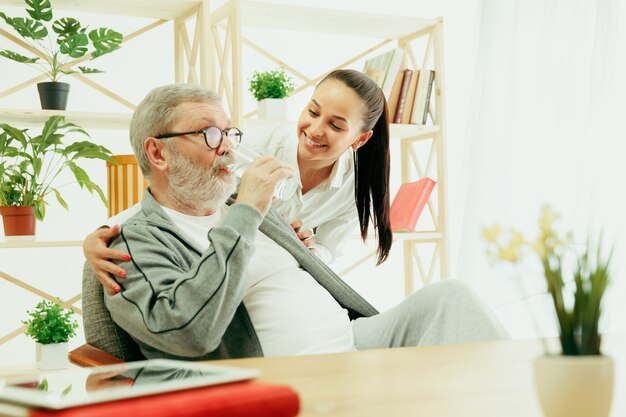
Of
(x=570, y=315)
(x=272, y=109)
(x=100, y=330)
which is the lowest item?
(x=100, y=330)

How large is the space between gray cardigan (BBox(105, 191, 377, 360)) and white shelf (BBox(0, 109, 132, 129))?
1230 millimetres

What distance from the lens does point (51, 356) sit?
2.48 meters

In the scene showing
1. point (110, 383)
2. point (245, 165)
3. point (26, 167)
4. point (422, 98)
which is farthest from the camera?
point (422, 98)

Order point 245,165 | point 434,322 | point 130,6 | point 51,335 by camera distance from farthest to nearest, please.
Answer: point 130,6, point 51,335, point 245,165, point 434,322

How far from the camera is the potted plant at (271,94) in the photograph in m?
2.97

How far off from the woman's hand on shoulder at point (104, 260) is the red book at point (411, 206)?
74.1 inches

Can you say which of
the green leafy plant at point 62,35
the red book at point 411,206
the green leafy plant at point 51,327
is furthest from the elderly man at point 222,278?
the red book at point 411,206

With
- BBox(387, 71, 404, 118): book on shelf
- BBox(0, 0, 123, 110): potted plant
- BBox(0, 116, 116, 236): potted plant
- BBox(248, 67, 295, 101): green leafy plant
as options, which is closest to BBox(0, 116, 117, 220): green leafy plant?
BBox(0, 116, 116, 236): potted plant

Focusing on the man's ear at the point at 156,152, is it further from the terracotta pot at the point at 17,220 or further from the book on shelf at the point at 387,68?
the book on shelf at the point at 387,68

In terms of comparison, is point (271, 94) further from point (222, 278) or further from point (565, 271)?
point (565, 271)

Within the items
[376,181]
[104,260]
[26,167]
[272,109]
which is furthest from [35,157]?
[104,260]

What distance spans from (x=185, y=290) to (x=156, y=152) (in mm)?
444

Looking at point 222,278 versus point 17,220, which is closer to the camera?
point 222,278

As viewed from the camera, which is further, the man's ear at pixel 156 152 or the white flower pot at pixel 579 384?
the man's ear at pixel 156 152
